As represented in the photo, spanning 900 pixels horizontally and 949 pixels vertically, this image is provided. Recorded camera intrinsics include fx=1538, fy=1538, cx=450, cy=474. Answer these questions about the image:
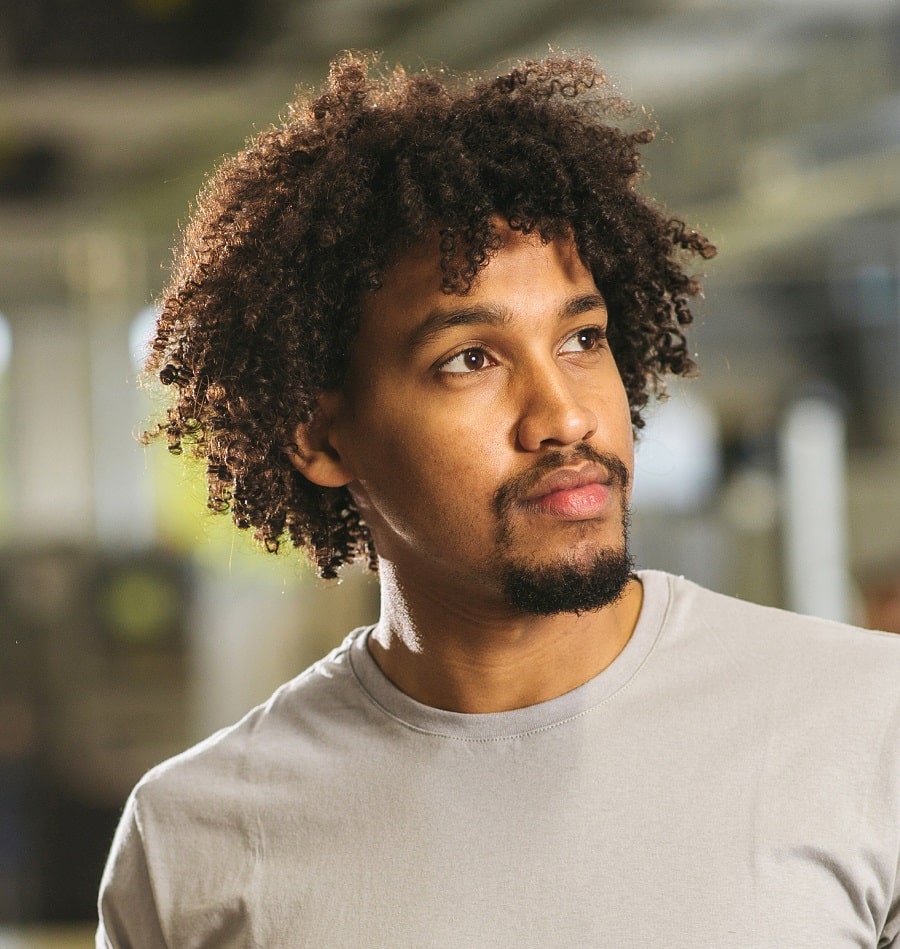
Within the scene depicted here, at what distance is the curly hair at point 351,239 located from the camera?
1.64 m

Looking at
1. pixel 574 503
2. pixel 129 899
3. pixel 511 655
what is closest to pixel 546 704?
pixel 511 655

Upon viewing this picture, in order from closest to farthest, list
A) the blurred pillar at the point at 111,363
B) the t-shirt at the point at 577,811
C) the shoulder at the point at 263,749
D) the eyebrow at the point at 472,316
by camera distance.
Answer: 1. the t-shirt at the point at 577,811
2. the eyebrow at the point at 472,316
3. the shoulder at the point at 263,749
4. the blurred pillar at the point at 111,363

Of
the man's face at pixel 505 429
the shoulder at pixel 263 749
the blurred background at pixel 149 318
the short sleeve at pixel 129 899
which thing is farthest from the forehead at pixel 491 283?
the blurred background at pixel 149 318

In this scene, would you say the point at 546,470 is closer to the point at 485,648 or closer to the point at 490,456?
the point at 490,456

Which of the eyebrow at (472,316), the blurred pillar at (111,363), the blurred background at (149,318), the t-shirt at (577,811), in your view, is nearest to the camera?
the t-shirt at (577,811)

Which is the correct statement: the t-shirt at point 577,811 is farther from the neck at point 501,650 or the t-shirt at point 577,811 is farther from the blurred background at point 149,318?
the blurred background at point 149,318

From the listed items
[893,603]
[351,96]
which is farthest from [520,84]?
[893,603]

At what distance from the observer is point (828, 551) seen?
5898mm

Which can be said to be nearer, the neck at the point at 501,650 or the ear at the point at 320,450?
the neck at the point at 501,650

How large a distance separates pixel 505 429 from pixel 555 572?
0.15 metres

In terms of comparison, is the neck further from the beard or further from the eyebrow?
the eyebrow

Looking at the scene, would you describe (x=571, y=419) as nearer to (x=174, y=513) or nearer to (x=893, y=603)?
(x=893, y=603)

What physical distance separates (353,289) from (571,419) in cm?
33

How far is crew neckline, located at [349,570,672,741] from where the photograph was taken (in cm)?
157
